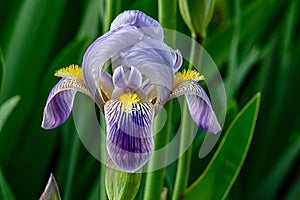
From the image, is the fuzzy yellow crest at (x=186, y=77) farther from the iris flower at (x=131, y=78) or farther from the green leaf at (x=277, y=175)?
the green leaf at (x=277, y=175)

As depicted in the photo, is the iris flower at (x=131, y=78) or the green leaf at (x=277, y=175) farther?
the green leaf at (x=277, y=175)

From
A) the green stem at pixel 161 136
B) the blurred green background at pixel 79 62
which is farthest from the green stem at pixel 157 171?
the blurred green background at pixel 79 62

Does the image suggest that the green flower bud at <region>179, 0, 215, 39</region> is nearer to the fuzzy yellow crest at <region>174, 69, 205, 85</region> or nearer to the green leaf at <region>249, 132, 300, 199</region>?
the fuzzy yellow crest at <region>174, 69, 205, 85</region>

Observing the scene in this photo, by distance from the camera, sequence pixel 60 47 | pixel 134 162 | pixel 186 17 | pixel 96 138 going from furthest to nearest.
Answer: pixel 60 47 < pixel 96 138 < pixel 186 17 < pixel 134 162

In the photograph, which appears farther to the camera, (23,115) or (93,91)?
(23,115)

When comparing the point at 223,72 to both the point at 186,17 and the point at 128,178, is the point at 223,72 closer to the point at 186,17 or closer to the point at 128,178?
the point at 186,17

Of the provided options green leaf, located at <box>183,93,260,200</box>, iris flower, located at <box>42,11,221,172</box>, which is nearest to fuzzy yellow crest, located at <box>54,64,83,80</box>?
iris flower, located at <box>42,11,221,172</box>

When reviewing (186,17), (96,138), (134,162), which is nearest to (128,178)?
(134,162)
